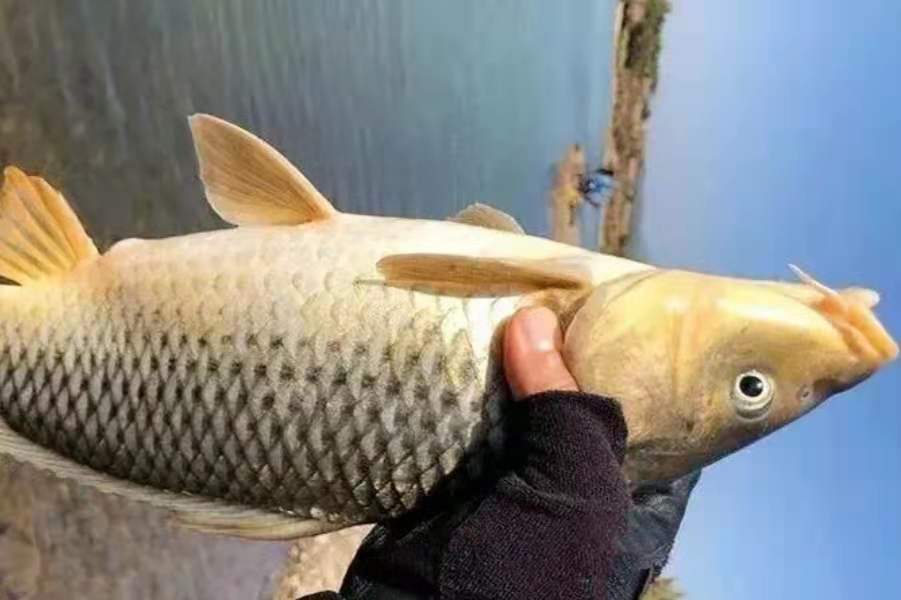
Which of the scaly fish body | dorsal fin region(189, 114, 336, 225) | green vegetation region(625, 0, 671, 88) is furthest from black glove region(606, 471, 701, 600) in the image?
green vegetation region(625, 0, 671, 88)

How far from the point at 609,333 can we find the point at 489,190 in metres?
9.43

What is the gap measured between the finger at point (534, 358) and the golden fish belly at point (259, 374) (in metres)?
0.05

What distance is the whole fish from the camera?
1450mm

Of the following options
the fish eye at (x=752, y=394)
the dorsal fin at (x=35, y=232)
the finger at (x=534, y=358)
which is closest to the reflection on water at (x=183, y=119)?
the dorsal fin at (x=35, y=232)

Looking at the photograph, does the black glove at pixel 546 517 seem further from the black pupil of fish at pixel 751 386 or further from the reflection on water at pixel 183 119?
the reflection on water at pixel 183 119

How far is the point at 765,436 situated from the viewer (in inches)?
58.8

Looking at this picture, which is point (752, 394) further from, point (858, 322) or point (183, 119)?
point (183, 119)

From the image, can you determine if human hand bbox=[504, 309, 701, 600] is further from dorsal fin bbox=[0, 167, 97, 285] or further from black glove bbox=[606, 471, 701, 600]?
dorsal fin bbox=[0, 167, 97, 285]

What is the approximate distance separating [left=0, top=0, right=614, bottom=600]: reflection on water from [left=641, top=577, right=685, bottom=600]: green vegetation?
5300mm

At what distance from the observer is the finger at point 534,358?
1.44 metres

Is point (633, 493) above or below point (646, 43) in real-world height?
above

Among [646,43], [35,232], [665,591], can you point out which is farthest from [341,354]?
[646,43]

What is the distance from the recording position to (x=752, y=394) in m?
1.44

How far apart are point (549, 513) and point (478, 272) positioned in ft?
0.97
